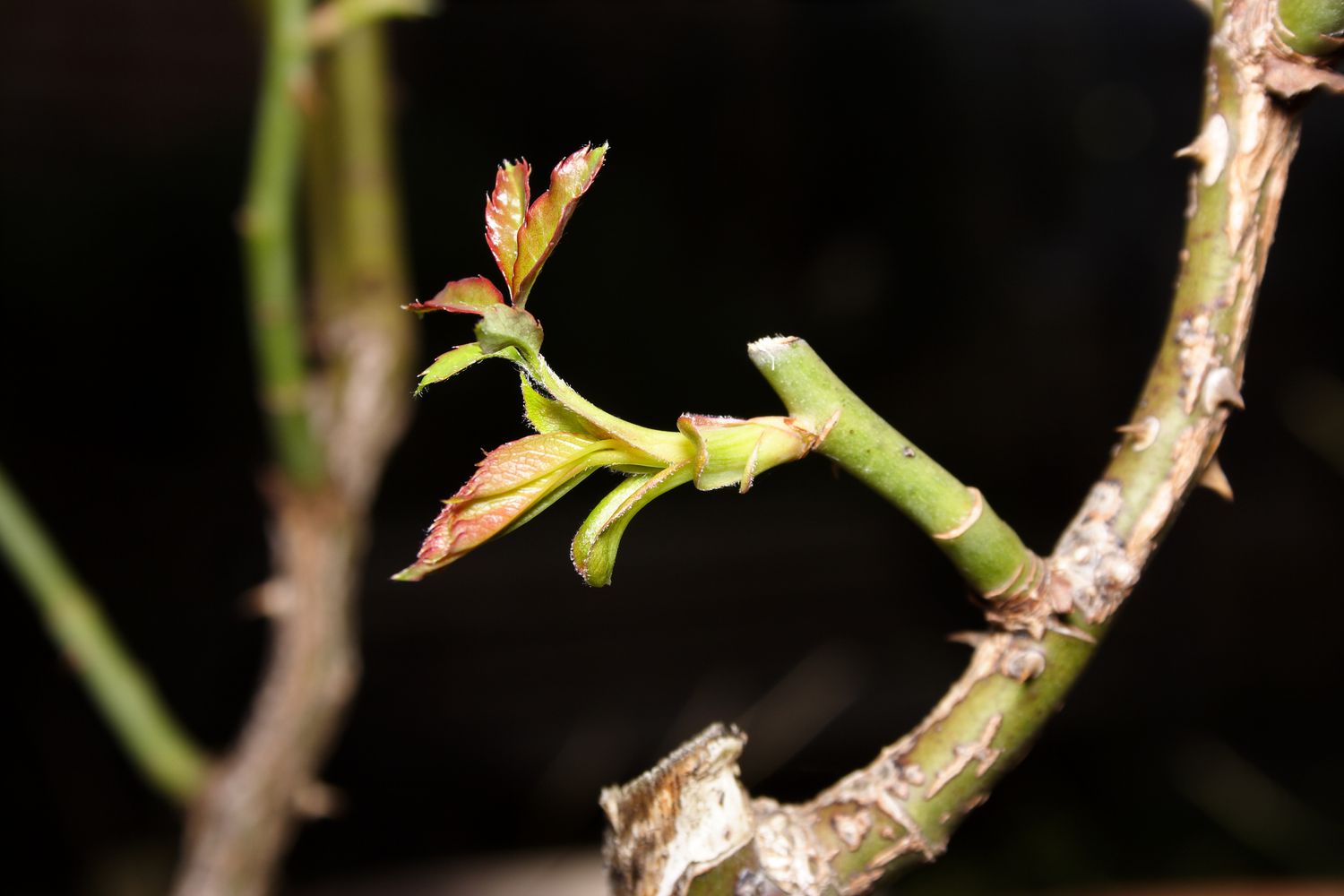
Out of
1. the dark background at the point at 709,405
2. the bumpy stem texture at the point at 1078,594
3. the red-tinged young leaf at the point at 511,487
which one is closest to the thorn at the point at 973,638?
the bumpy stem texture at the point at 1078,594

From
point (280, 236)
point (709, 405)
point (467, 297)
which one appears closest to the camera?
point (467, 297)

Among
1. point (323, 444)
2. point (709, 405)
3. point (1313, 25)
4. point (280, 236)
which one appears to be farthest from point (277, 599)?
point (709, 405)

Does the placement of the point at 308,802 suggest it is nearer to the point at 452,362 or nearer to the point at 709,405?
the point at 452,362

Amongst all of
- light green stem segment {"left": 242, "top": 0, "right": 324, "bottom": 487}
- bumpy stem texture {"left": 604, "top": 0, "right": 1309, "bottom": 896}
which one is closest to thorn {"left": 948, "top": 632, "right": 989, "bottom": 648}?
bumpy stem texture {"left": 604, "top": 0, "right": 1309, "bottom": 896}

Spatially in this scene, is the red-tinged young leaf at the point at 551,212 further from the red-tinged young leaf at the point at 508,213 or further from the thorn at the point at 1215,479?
the thorn at the point at 1215,479

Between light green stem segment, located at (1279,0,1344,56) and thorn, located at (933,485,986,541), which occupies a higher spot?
light green stem segment, located at (1279,0,1344,56)

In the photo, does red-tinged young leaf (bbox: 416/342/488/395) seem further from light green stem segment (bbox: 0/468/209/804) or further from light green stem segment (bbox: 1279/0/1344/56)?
light green stem segment (bbox: 0/468/209/804)
